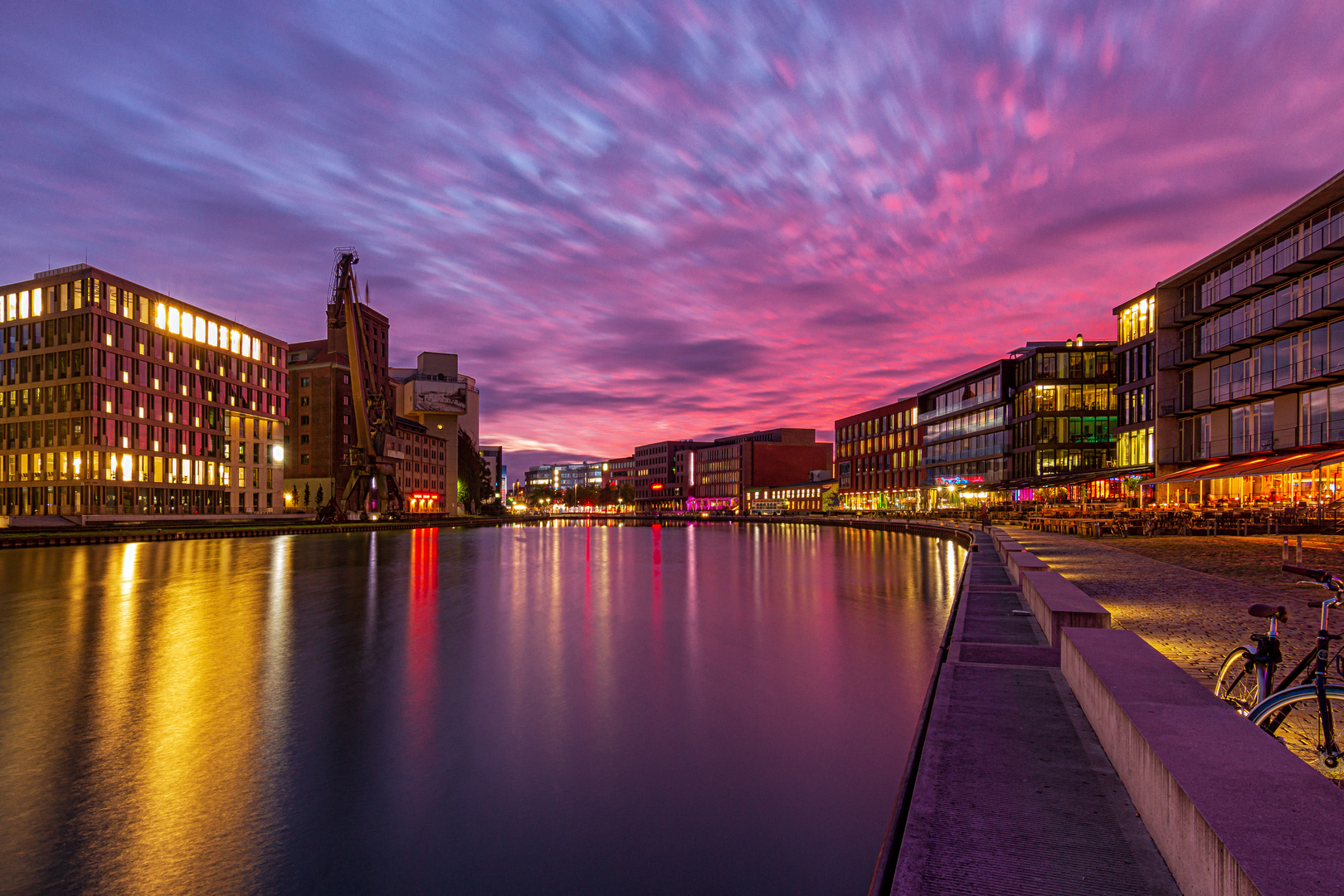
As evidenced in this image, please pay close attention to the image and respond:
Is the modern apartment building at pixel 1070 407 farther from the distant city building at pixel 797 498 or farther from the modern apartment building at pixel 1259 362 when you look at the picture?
the distant city building at pixel 797 498

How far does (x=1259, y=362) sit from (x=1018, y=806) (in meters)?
49.6

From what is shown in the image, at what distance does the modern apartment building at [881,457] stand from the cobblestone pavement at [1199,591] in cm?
8068

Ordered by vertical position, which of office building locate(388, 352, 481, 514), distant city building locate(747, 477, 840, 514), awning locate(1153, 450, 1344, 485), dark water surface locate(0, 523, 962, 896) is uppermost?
office building locate(388, 352, 481, 514)

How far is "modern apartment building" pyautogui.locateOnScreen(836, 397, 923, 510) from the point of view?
364 ft

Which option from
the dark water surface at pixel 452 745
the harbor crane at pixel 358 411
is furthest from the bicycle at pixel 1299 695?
the harbor crane at pixel 358 411

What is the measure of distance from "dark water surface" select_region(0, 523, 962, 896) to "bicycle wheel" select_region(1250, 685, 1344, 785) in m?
3.21

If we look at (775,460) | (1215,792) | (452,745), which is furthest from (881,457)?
(1215,792)

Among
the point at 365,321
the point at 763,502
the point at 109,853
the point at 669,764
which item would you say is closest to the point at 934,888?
the point at 669,764

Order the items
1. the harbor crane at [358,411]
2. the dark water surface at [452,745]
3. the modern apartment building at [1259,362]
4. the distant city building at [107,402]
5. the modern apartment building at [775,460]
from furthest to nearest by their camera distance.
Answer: the modern apartment building at [775,460] → the harbor crane at [358,411] → the distant city building at [107,402] → the modern apartment building at [1259,362] → the dark water surface at [452,745]

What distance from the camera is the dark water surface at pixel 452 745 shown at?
618 centimetres

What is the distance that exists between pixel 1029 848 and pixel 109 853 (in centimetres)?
713

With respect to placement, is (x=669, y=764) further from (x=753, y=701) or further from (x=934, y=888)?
(x=934, y=888)

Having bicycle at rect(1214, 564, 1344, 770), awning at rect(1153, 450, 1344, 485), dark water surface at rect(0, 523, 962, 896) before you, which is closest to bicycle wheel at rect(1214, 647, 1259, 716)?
bicycle at rect(1214, 564, 1344, 770)

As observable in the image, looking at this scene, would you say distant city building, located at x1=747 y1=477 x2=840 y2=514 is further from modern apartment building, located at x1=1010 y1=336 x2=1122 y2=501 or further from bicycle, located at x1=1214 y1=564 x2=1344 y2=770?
bicycle, located at x1=1214 y1=564 x2=1344 y2=770
